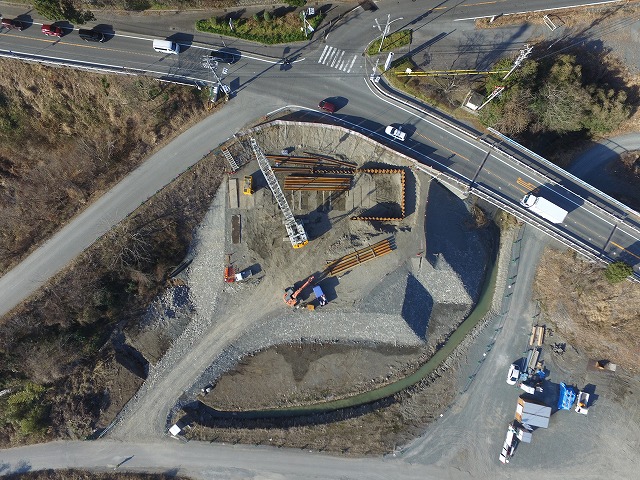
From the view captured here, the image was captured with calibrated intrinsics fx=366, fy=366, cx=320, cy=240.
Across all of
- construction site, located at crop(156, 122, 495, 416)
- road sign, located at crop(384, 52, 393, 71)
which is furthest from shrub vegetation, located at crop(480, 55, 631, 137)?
road sign, located at crop(384, 52, 393, 71)

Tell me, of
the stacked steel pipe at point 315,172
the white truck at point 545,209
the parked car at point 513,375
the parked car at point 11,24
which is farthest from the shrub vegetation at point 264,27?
the parked car at point 513,375

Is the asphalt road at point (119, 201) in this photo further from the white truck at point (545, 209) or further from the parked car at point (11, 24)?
the white truck at point (545, 209)

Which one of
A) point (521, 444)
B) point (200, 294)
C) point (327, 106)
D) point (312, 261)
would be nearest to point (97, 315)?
point (200, 294)

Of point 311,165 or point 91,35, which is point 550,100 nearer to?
point 311,165

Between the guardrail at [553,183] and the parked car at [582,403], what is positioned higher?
the guardrail at [553,183]

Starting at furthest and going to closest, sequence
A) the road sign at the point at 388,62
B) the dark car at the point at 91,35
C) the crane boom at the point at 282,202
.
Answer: the crane boom at the point at 282,202, the dark car at the point at 91,35, the road sign at the point at 388,62

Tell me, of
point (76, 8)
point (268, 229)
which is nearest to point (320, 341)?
point (268, 229)
